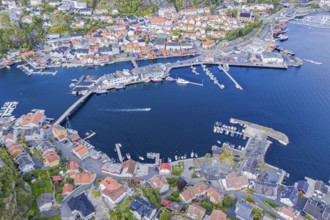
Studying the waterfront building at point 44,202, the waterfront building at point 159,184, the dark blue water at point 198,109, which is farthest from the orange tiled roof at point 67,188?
the waterfront building at point 159,184

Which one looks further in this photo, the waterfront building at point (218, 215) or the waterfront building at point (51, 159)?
the waterfront building at point (51, 159)

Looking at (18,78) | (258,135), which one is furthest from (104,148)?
(18,78)

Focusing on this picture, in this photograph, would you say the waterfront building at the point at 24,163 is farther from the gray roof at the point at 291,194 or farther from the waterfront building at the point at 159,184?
the gray roof at the point at 291,194

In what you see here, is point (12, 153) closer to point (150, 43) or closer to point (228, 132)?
point (228, 132)

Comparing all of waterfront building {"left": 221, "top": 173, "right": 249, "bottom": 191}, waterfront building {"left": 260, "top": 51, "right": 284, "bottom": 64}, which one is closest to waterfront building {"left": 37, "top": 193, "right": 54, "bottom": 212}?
waterfront building {"left": 221, "top": 173, "right": 249, "bottom": 191}

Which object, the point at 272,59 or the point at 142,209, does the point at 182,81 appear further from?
the point at 142,209

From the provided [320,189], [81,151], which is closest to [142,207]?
[81,151]

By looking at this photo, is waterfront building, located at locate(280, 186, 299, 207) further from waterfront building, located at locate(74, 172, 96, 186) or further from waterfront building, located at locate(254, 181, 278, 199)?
waterfront building, located at locate(74, 172, 96, 186)
